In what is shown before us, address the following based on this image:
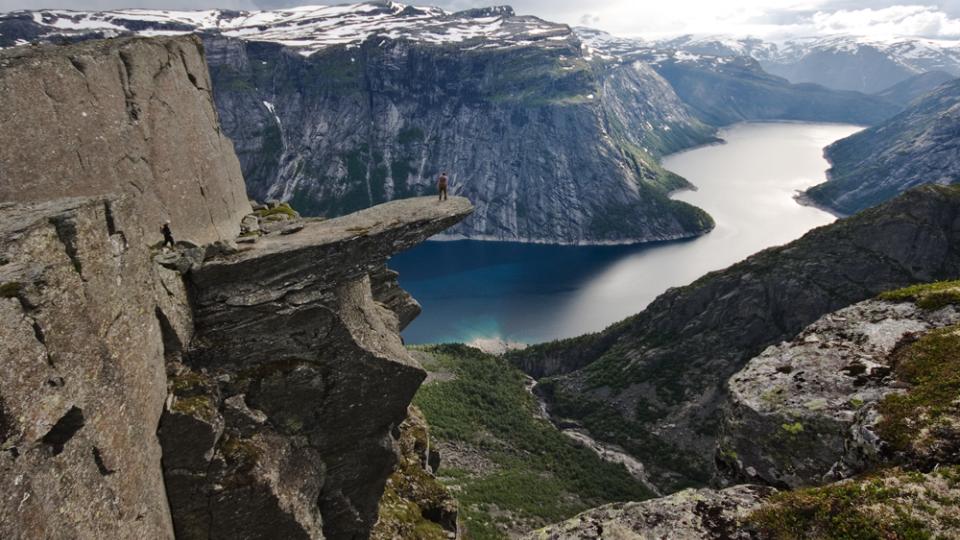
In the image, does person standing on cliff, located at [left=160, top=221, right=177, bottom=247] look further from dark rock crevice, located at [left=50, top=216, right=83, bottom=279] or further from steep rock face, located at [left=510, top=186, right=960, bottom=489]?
steep rock face, located at [left=510, top=186, right=960, bottom=489]

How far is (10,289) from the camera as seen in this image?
411 inches

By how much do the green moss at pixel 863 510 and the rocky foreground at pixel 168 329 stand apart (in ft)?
44.1

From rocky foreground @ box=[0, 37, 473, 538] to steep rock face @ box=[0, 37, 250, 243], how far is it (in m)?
0.07

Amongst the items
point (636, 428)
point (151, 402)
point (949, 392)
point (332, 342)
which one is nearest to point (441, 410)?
point (636, 428)

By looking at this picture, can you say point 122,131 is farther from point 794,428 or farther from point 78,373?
point 794,428

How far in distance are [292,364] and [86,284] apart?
28.5 feet

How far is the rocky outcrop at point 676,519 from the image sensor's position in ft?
30.5

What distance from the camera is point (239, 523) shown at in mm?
18609

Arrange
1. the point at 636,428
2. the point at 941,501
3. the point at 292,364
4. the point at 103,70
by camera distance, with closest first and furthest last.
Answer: the point at 941,501 → the point at 103,70 → the point at 292,364 → the point at 636,428

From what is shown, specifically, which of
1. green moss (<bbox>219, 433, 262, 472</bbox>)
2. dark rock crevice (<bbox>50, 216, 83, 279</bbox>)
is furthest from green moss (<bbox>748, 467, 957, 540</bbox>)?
green moss (<bbox>219, 433, 262, 472</bbox>)

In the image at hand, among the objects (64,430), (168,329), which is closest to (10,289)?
(64,430)

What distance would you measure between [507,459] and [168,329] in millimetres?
54991

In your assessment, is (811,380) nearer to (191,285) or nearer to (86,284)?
(86,284)

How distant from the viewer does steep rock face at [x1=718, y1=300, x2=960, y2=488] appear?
11.0 metres
